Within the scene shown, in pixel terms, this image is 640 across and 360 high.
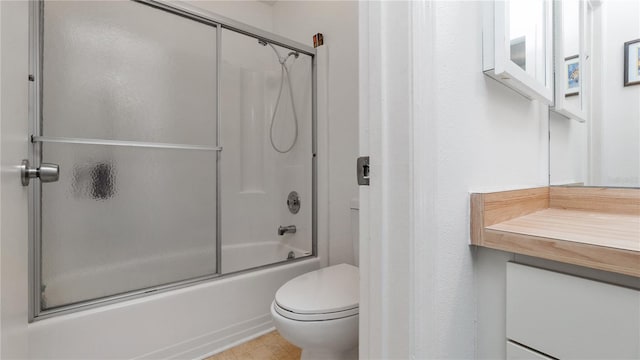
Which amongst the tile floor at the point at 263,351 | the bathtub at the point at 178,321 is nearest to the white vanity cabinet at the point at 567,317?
the tile floor at the point at 263,351

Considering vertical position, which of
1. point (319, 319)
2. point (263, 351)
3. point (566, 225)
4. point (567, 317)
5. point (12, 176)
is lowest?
point (263, 351)

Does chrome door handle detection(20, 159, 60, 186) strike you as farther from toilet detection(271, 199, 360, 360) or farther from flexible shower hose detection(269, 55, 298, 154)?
flexible shower hose detection(269, 55, 298, 154)

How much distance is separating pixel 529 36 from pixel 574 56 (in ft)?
1.27

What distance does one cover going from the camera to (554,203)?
902mm

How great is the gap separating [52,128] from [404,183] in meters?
1.55

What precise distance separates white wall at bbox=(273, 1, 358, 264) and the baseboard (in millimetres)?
560

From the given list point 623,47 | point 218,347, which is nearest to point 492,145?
point 623,47

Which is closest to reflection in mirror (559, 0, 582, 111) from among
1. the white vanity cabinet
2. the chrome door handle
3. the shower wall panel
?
the white vanity cabinet

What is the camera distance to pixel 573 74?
99cm

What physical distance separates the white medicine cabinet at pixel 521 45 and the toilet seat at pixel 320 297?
2.79 ft

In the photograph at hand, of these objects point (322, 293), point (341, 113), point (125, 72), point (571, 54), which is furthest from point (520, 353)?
point (125, 72)

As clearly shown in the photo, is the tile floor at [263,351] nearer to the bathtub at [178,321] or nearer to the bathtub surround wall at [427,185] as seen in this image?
the bathtub at [178,321]

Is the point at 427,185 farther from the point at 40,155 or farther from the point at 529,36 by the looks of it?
the point at 40,155

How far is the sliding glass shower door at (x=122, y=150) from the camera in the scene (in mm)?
1249
